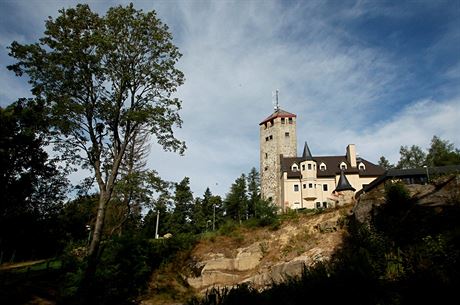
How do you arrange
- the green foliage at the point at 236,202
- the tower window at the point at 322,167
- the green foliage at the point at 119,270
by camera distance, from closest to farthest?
the green foliage at the point at 119,270 < the tower window at the point at 322,167 < the green foliage at the point at 236,202

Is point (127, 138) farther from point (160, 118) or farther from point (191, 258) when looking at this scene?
point (191, 258)

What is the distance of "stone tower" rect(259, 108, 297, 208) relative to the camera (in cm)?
4969

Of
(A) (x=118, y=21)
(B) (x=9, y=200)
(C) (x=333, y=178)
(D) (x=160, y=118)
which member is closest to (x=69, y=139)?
(D) (x=160, y=118)

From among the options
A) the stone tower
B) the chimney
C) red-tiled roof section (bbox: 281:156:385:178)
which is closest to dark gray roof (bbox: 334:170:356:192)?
red-tiled roof section (bbox: 281:156:385:178)

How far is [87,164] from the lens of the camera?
1588 cm

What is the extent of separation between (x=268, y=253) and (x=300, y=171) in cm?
2678

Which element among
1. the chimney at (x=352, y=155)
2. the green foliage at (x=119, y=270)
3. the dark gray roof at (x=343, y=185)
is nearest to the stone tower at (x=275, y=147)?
the chimney at (x=352, y=155)

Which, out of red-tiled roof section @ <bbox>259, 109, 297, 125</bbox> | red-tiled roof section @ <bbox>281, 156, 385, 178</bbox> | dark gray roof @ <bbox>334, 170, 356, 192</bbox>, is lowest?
dark gray roof @ <bbox>334, 170, 356, 192</bbox>

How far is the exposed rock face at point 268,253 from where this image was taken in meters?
18.6

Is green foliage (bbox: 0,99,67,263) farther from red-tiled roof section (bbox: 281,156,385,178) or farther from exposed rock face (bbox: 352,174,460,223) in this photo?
red-tiled roof section (bbox: 281,156,385,178)

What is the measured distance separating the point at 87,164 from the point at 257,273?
36.3ft

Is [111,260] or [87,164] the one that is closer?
[87,164]

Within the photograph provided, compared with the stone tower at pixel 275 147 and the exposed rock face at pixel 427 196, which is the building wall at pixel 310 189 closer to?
the stone tower at pixel 275 147

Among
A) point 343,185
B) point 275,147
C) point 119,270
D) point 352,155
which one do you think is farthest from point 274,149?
point 119,270
